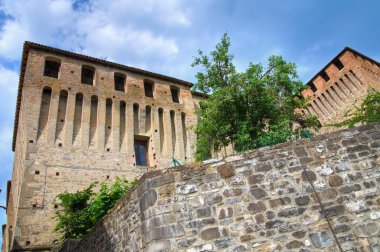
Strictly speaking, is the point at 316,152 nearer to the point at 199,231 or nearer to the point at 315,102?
the point at 199,231

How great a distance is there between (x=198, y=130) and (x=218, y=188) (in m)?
11.5

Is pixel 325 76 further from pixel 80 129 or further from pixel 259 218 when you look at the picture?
pixel 259 218

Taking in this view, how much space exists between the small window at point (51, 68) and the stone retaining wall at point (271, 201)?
14022mm

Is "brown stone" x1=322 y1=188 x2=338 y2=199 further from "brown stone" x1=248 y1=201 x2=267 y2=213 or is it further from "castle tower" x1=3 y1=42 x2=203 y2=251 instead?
"castle tower" x1=3 y1=42 x2=203 y2=251

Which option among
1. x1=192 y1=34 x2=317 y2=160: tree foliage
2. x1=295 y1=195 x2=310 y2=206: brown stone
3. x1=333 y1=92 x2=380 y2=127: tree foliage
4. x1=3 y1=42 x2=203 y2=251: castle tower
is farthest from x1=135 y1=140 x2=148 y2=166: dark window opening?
x1=295 y1=195 x2=310 y2=206: brown stone

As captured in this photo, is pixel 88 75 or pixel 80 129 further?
pixel 88 75

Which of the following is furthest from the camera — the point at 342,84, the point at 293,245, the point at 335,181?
the point at 342,84

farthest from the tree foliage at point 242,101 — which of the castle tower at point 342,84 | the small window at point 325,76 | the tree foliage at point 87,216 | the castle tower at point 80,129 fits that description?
the small window at point 325,76

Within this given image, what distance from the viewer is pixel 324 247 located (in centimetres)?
410

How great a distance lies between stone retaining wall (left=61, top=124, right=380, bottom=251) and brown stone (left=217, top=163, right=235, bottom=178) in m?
0.01

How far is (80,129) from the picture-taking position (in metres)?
15.5

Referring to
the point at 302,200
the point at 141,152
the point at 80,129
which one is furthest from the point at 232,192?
the point at 141,152

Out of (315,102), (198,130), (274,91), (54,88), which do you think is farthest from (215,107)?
(315,102)

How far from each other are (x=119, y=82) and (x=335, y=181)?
16.2 m
